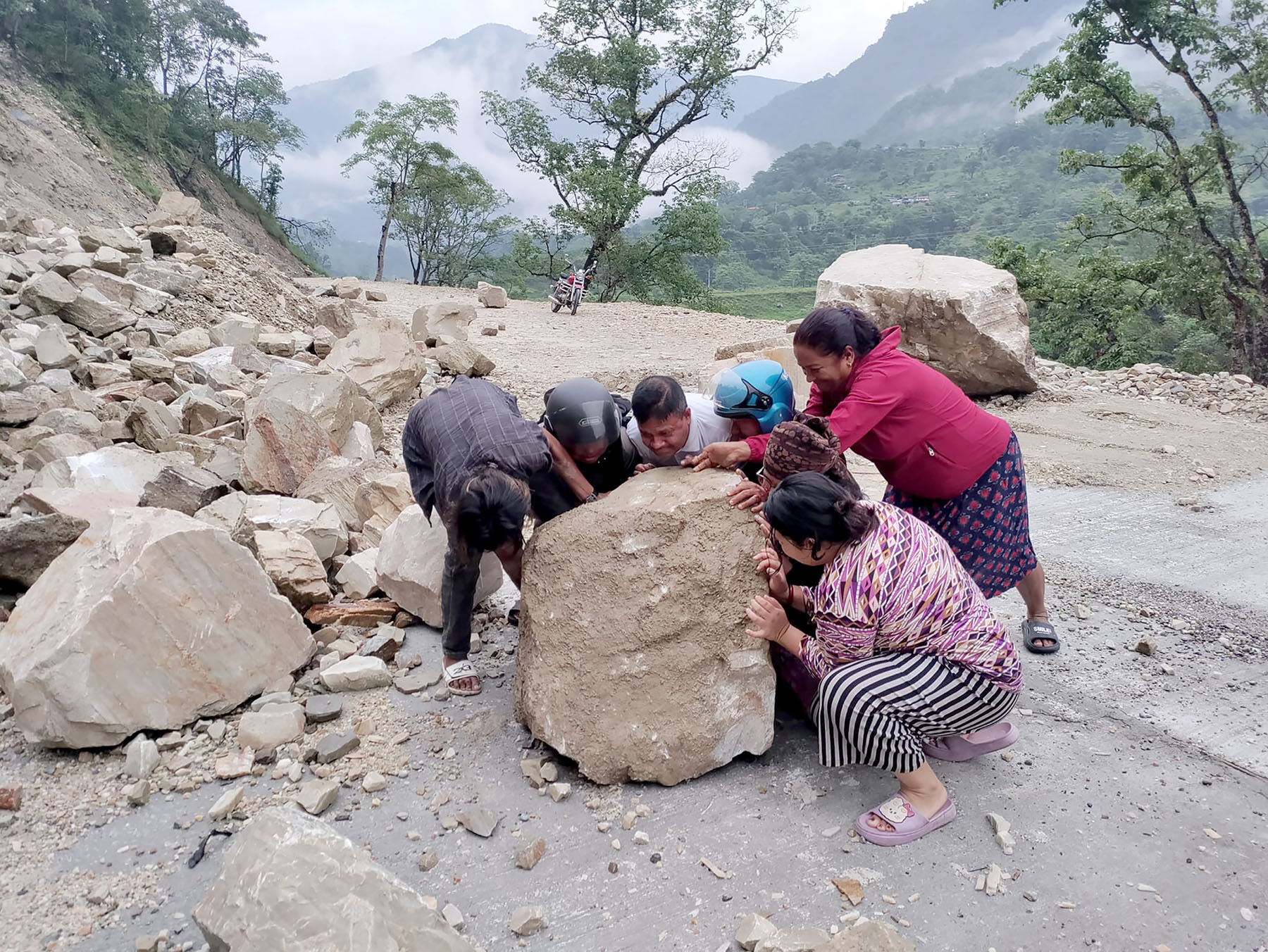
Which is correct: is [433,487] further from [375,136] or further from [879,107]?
[879,107]

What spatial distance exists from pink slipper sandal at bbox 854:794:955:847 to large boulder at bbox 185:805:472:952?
1.11 m

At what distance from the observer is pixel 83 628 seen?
98.0 inches

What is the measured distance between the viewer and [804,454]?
2398 millimetres

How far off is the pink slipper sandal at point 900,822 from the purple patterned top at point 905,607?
420 mm

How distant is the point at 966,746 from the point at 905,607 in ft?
2.40

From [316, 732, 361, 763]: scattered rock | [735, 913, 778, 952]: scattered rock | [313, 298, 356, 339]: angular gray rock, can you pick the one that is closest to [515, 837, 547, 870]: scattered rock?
[735, 913, 778, 952]: scattered rock

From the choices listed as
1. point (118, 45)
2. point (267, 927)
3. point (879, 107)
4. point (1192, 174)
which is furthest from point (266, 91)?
point (879, 107)

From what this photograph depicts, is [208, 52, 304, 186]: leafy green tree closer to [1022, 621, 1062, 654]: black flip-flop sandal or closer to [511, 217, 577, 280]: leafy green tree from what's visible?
[511, 217, 577, 280]: leafy green tree

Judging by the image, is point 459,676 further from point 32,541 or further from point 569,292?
point 569,292

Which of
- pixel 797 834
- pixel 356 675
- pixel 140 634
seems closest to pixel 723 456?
pixel 797 834

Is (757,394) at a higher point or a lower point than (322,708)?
higher

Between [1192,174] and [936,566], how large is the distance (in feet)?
40.1

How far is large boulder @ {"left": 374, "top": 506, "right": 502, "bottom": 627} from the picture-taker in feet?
10.7

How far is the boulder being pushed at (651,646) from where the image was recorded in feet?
7.95
